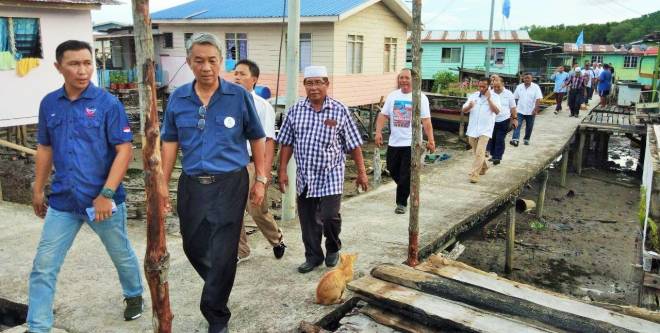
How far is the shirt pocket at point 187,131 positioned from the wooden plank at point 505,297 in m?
1.85

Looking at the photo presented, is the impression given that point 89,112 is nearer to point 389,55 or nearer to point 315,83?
point 315,83

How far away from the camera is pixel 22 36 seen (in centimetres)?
1114

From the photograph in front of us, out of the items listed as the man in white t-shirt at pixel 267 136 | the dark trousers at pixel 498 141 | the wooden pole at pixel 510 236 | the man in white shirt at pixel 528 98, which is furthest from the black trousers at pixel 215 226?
the man in white shirt at pixel 528 98

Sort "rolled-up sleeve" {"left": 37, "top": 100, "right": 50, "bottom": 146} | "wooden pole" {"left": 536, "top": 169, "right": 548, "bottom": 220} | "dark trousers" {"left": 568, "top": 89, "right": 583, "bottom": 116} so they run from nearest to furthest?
"rolled-up sleeve" {"left": 37, "top": 100, "right": 50, "bottom": 146}
"wooden pole" {"left": 536, "top": 169, "right": 548, "bottom": 220}
"dark trousers" {"left": 568, "top": 89, "right": 583, "bottom": 116}

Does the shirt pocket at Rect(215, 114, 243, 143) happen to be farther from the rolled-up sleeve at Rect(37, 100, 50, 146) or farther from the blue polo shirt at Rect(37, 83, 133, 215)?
the rolled-up sleeve at Rect(37, 100, 50, 146)

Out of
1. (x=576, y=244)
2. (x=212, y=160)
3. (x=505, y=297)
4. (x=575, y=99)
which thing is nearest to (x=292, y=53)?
(x=212, y=160)

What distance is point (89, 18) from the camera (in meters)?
12.2

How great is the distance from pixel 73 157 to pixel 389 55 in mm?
17172

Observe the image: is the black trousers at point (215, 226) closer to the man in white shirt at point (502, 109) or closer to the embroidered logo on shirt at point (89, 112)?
the embroidered logo on shirt at point (89, 112)

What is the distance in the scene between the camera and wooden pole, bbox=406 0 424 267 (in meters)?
3.97

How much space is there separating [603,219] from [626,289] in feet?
12.0

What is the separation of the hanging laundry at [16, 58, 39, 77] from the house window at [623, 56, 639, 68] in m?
39.0

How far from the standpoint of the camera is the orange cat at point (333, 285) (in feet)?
12.4

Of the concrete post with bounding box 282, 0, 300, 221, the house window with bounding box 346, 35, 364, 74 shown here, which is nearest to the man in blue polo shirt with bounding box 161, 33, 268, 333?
the concrete post with bounding box 282, 0, 300, 221
